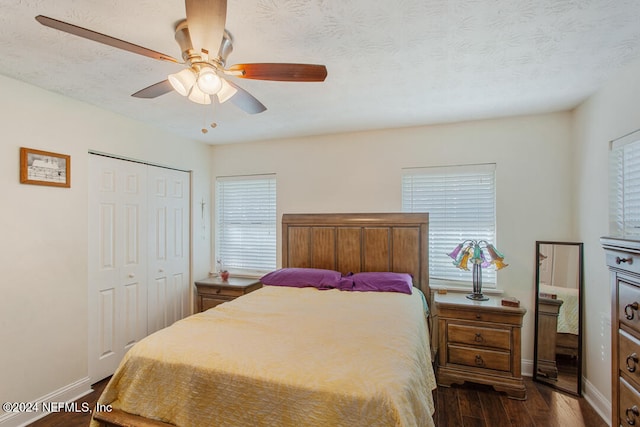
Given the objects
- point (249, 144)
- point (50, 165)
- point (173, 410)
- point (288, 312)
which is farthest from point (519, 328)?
point (50, 165)

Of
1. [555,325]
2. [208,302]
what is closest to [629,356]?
[555,325]

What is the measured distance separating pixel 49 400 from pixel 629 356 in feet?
12.1

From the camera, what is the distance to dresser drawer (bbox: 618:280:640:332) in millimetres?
1245

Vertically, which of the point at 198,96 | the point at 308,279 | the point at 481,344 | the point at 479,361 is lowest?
the point at 479,361

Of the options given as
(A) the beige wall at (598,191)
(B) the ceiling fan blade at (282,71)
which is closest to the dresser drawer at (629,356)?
(A) the beige wall at (598,191)

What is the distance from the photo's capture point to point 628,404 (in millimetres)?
1296

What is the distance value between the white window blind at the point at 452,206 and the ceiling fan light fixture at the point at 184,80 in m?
2.43

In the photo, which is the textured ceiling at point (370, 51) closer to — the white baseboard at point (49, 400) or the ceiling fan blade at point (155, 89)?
the ceiling fan blade at point (155, 89)

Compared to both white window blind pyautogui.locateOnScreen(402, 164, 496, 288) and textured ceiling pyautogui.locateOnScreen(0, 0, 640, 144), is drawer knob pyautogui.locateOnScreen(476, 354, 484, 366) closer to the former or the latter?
white window blind pyautogui.locateOnScreen(402, 164, 496, 288)

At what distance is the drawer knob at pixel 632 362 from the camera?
1.25m

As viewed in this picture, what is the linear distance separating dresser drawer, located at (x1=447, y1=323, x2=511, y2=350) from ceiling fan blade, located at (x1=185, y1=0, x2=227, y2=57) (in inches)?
110

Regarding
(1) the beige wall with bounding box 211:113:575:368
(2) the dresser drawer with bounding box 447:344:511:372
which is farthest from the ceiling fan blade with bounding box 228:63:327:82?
(2) the dresser drawer with bounding box 447:344:511:372

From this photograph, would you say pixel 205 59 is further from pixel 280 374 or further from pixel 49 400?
pixel 49 400

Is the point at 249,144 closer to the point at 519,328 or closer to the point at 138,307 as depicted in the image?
the point at 138,307
